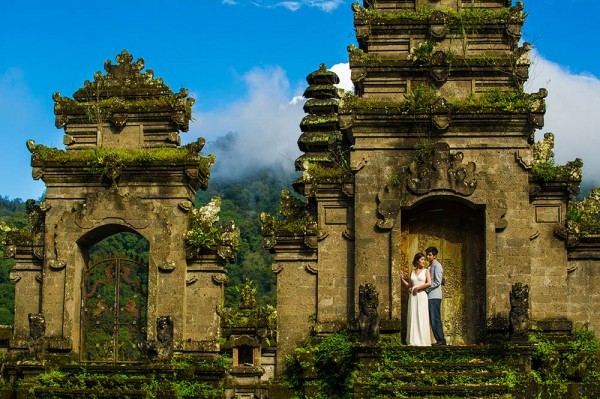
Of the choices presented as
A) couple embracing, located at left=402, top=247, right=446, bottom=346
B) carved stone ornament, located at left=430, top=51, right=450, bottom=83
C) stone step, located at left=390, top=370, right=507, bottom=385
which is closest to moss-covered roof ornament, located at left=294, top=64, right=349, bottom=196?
carved stone ornament, located at left=430, top=51, right=450, bottom=83

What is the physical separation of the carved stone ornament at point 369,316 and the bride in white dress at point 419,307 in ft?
5.34

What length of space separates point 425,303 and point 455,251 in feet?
6.25

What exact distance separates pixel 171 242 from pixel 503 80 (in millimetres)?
8576

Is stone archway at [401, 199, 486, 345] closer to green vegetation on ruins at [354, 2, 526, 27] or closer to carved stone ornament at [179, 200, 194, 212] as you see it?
green vegetation on ruins at [354, 2, 526, 27]

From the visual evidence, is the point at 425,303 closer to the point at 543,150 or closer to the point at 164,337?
the point at 543,150

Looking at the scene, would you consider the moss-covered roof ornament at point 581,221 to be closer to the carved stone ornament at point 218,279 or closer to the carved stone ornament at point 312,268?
the carved stone ornament at point 312,268

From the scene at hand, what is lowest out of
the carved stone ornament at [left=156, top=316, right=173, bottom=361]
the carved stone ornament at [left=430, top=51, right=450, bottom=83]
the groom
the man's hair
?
the carved stone ornament at [left=156, top=316, right=173, bottom=361]

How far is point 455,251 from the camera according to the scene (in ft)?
80.5

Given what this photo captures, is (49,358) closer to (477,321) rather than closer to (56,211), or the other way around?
(56,211)

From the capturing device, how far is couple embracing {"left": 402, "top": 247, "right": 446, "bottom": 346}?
2309cm

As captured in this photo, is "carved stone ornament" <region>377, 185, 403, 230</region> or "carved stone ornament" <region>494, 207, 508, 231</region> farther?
"carved stone ornament" <region>377, 185, 403, 230</region>

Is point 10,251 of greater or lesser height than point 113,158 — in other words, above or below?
below

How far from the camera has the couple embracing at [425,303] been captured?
23.1 metres

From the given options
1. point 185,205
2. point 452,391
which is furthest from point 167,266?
point 452,391
